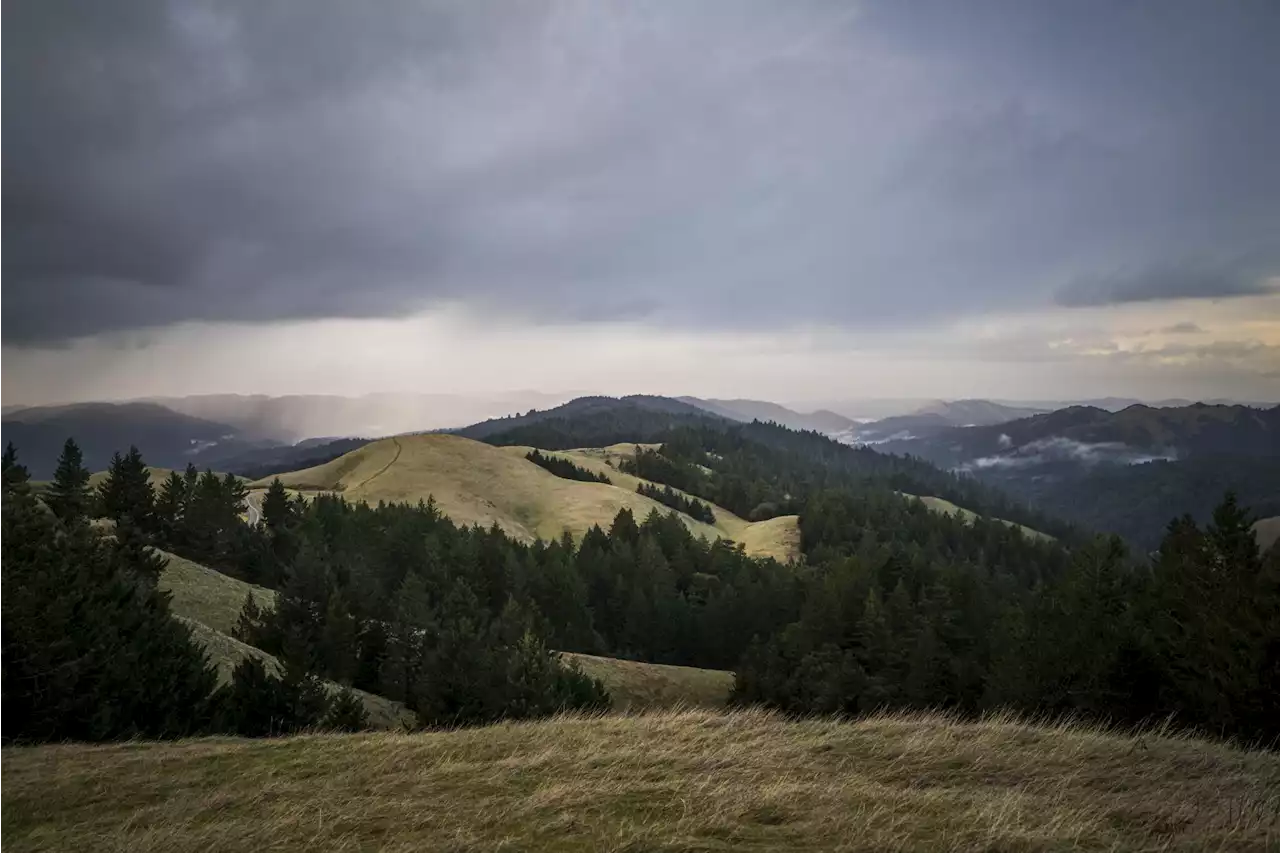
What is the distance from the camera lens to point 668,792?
11305 millimetres

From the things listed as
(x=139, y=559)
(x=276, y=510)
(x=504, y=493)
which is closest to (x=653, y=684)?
(x=139, y=559)

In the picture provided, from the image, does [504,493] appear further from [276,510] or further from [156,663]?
[156,663]

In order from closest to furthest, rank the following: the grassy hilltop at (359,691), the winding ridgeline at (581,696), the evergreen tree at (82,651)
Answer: the winding ridgeline at (581,696) → the evergreen tree at (82,651) → the grassy hilltop at (359,691)

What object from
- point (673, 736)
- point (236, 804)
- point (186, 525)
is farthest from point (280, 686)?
point (186, 525)

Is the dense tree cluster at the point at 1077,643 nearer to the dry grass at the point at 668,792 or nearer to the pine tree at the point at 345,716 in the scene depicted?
the dry grass at the point at 668,792

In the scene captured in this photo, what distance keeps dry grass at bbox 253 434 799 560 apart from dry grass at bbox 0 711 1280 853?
12312 cm

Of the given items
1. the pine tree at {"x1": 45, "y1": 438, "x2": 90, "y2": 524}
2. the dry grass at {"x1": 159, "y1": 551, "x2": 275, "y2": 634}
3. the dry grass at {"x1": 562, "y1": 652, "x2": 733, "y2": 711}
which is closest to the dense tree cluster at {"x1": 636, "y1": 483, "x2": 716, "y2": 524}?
the dry grass at {"x1": 562, "y1": 652, "x2": 733, "y2": 711}

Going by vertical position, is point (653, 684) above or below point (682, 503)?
below

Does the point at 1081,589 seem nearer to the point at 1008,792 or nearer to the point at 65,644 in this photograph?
the point at 1008,792

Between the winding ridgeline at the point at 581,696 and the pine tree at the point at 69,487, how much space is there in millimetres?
244

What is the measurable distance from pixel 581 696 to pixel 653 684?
17.6 m

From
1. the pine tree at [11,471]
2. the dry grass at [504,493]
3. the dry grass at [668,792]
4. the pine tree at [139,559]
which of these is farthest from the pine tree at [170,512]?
the dry grass at [504,493]

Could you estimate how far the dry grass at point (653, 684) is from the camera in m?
54.2

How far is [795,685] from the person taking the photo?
176ft
